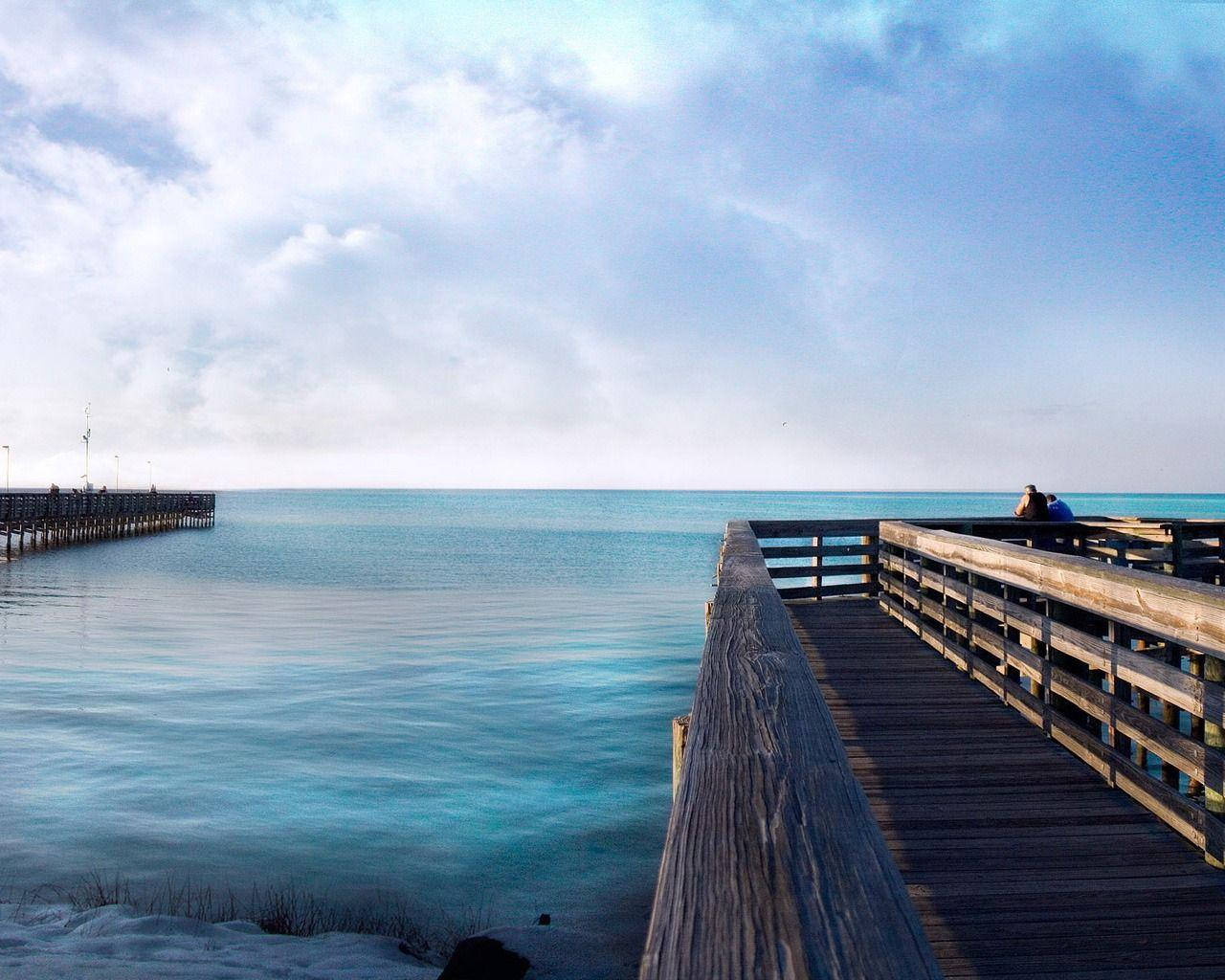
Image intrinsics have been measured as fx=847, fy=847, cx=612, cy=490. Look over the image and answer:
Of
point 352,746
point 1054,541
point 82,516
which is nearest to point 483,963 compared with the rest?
point 352,746

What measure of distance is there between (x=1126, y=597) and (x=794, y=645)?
2019 millimetres

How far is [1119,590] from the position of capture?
14.1 ft

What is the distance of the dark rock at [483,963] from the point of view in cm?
466

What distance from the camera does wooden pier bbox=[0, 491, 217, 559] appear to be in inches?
1772

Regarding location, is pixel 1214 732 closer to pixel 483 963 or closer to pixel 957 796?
pixel 957 796

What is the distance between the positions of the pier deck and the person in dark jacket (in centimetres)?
799

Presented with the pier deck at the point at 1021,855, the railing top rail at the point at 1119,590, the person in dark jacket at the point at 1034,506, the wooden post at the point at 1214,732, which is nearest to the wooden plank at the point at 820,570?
the person in dark jacket at the point at 1034,506

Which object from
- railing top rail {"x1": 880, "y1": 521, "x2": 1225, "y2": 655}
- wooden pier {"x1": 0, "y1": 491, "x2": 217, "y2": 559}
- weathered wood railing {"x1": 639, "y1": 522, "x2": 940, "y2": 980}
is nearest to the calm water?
railing top rail {"x1": 880, "y1": 521, "x2": 1225, "y2": 655}

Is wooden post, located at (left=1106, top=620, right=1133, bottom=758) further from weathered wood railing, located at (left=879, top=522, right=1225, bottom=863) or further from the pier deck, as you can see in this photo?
the pier deck

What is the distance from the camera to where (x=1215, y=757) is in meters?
3.63

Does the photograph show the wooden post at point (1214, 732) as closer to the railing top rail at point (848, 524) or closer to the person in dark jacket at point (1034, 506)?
the railing top rail at point (848, 524)

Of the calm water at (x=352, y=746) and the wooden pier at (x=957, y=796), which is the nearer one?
the wooden pier at (x=957, y=796)

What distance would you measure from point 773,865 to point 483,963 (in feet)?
13.5

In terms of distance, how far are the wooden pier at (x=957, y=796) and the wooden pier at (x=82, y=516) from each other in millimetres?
44840
